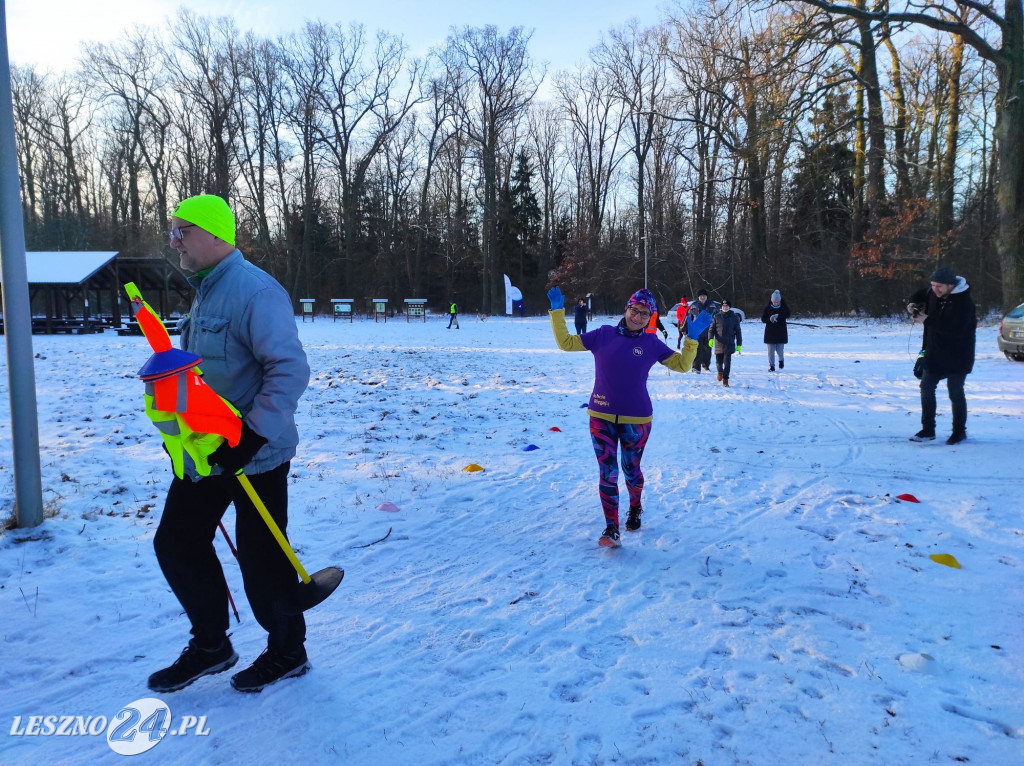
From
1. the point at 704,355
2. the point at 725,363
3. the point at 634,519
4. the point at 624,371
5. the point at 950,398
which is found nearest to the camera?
the point at 624,371

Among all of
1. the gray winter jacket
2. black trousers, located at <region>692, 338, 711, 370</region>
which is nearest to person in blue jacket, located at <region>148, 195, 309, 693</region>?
the gray winter jacket

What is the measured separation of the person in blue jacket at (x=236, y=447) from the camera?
8.57ft

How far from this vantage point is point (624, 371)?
14.8 ft

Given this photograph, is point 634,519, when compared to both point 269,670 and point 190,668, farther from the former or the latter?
point 190,668

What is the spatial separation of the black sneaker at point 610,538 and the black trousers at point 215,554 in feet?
7.89

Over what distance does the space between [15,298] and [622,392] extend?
4.29 meters

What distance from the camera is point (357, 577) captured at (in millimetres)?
4129

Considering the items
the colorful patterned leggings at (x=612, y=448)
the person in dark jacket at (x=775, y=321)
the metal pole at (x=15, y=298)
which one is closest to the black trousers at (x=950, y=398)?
the colorful patterned leggings at (x=612, y=448)

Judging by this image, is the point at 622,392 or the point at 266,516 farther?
the point at 622,392

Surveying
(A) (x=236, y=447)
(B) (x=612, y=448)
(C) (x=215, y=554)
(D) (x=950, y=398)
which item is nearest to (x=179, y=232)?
(A) (x=236, y=447)

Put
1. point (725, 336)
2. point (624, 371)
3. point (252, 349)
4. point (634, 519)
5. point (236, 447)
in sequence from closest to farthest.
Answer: point (236, 447) < point (252, 349) < point (624, 371) < point (634, 519) < point (725, 336)

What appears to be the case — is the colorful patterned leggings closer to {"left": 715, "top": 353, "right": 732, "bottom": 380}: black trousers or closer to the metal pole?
the metal pole

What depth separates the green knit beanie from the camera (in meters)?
2.68

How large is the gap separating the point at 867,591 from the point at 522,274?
47912mm
